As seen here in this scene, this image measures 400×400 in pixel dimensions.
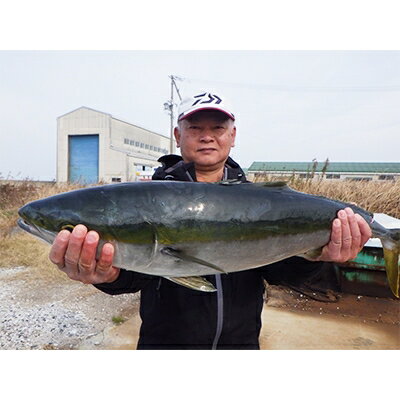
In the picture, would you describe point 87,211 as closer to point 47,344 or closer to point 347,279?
point 47,344

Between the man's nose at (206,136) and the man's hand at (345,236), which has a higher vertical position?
the man's nose at (206,136)

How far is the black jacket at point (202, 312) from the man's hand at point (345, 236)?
0.55 ft


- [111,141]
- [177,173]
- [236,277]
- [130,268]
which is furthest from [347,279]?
[111,141]

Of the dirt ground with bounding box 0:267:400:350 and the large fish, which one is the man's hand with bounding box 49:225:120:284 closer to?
the large fish

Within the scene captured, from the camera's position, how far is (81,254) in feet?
5.30

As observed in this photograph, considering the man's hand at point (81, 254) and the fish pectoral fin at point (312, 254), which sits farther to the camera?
the fish pectoral fin at point (312, 254)

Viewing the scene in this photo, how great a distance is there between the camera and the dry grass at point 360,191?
7.81 metres

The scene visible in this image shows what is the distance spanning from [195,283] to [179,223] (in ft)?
1.13

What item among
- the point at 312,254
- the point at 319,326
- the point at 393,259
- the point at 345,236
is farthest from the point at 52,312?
the point at 393,259

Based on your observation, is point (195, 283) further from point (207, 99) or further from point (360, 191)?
point (360, 191)

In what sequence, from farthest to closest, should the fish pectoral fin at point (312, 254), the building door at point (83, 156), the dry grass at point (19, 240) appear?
the building door at point (83, 156) → the dry grass at point (19, 240) → the fish pectoral fin at point (312, 254)

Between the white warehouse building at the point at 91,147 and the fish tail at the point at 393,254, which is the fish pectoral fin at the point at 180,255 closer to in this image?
the fish tail at the point at 393,254

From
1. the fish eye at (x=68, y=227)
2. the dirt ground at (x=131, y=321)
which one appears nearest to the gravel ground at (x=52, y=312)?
the dirt ground at (x=131, y=321)

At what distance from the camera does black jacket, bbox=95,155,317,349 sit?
78.2 inches
